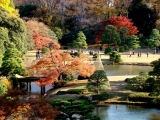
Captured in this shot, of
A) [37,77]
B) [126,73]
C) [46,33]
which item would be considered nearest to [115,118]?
[37,77]

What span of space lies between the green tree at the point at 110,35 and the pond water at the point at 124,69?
957 centimetres

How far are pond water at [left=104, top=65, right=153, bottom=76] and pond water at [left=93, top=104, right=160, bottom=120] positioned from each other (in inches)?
444

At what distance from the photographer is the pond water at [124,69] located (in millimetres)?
35062

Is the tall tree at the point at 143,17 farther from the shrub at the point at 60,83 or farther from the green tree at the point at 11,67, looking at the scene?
the green tree at the point at 11,67

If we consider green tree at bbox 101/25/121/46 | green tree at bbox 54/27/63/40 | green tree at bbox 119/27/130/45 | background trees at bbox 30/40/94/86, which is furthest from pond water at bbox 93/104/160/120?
green tree at bbox 54/27/63/40

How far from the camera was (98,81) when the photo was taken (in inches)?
987

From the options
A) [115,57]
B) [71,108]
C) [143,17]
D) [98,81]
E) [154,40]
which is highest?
[143,17]

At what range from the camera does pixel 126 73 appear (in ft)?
115

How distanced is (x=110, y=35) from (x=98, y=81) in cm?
2444

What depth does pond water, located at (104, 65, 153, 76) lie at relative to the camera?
3506 centimetres

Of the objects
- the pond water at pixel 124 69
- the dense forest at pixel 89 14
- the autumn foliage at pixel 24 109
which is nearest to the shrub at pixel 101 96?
the pond water at pixel 124 69

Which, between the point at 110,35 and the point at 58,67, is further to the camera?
the point at 110,35

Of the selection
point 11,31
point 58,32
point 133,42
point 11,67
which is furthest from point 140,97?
point 58,32

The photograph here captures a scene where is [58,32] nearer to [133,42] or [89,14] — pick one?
[89,14]
